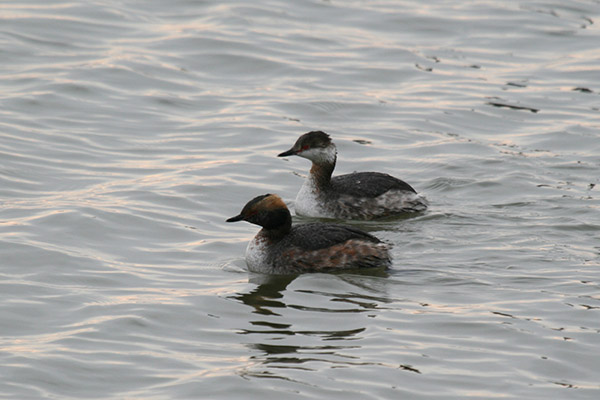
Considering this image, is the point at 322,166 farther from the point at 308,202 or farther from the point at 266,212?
the point at 266,212

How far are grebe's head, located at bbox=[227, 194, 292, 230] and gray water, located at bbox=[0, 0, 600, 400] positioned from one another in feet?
1.73

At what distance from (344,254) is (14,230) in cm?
363

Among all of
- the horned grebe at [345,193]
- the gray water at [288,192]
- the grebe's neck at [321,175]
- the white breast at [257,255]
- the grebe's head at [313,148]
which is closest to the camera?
the gray water at [288,192]

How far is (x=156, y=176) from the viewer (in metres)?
14.4

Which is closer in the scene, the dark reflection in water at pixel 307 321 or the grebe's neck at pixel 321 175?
the dark reflection in water at pixel 307 321

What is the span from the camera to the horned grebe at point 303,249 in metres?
11.3

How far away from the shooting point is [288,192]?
14.5 metres

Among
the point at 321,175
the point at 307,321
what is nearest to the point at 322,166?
the point at 321,175

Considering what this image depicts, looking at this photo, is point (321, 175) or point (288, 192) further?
point (288, 192)

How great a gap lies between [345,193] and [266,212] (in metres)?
2.41

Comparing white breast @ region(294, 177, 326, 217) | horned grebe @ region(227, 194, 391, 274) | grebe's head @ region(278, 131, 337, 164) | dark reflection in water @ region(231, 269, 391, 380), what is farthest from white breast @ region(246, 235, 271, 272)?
grebe's head @ region(278, 131, 337, 164)

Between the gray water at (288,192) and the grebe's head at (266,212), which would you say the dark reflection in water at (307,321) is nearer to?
the gray water at (288,192)

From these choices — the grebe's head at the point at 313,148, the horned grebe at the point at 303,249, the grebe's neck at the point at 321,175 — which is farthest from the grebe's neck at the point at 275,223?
the grebe's head at the point at 313,148

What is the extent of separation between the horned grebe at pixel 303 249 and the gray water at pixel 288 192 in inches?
8.7
